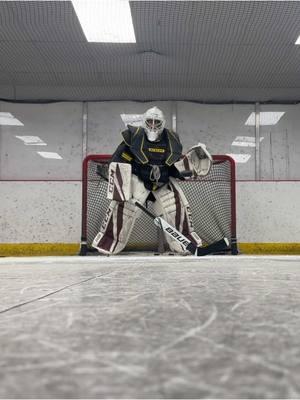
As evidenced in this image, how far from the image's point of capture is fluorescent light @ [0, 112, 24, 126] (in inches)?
227

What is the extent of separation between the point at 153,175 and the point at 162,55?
172cm

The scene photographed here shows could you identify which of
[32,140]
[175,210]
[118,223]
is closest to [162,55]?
[175,210]

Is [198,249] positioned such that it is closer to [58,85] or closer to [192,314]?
[192,314]

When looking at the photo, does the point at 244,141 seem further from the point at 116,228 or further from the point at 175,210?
the point at 116,228

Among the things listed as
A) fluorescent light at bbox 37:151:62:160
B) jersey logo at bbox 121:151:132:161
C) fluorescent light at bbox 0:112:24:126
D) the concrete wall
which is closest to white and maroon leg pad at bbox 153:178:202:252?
jersey logo at bbox 121:151:132:161

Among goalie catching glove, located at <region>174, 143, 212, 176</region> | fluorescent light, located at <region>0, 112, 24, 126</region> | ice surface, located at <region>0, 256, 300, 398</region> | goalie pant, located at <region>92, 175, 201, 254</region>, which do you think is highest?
fluorescent light, located at <region>0, 112, 24, 126</region>

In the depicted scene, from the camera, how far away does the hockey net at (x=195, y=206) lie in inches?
159

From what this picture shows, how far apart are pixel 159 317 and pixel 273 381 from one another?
10.1 inches

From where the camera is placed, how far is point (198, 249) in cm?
315

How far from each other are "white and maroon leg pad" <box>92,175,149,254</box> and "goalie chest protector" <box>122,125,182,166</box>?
203 millimetres

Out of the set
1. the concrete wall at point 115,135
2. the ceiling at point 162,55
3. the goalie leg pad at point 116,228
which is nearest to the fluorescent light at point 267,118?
the concrete wall at point 115,135

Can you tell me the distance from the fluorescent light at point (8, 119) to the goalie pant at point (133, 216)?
284 cm

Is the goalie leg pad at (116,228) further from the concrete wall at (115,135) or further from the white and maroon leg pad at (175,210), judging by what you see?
Result: the concrete wall at (115,135)

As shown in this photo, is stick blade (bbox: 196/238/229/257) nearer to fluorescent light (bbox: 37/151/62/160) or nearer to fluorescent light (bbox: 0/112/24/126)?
fluorescent light (bbox: 37/151/62/160)
